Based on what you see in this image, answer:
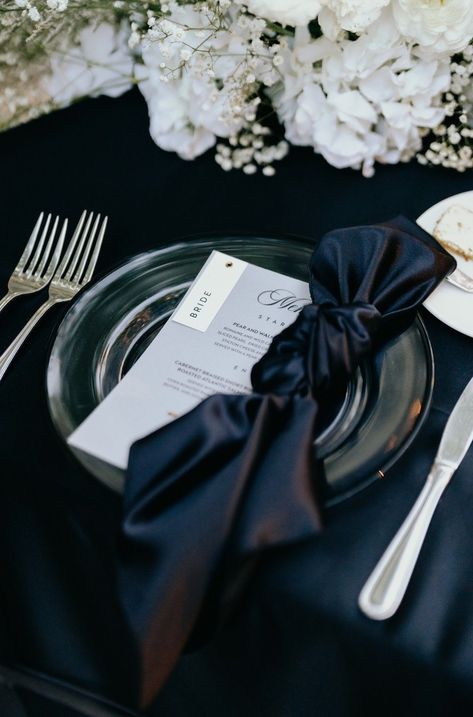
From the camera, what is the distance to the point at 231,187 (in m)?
0.97

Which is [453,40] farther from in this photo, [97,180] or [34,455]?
[34,455]

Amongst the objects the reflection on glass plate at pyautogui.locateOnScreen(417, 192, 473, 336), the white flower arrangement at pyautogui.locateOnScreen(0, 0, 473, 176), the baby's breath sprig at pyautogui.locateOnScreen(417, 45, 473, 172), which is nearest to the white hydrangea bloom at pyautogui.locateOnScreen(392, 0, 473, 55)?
the white flower arrangement at pyautogui.locateOnScreen(0, 0, 473, 176)

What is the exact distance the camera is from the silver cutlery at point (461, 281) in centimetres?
76

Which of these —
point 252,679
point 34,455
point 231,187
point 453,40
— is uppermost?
point 453,40

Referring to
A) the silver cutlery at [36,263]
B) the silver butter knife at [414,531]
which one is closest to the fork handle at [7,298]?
the silver cutlery at [36,263]

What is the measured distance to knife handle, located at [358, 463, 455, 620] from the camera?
541 millimetres

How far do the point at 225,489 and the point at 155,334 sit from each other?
243mm

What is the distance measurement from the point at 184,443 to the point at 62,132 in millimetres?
699

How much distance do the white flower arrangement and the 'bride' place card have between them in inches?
11.2

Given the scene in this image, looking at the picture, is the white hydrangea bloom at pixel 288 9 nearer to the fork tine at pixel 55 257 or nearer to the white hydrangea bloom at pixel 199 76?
the white hydrangea bloom at pixel 199 76

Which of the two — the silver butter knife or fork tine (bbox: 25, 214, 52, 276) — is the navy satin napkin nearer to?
the silver butter knife

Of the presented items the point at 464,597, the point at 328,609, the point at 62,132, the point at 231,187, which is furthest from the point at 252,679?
the point at 62,132

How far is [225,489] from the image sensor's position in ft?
1.81

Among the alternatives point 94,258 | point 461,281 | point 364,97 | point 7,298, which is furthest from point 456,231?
point 7,298
